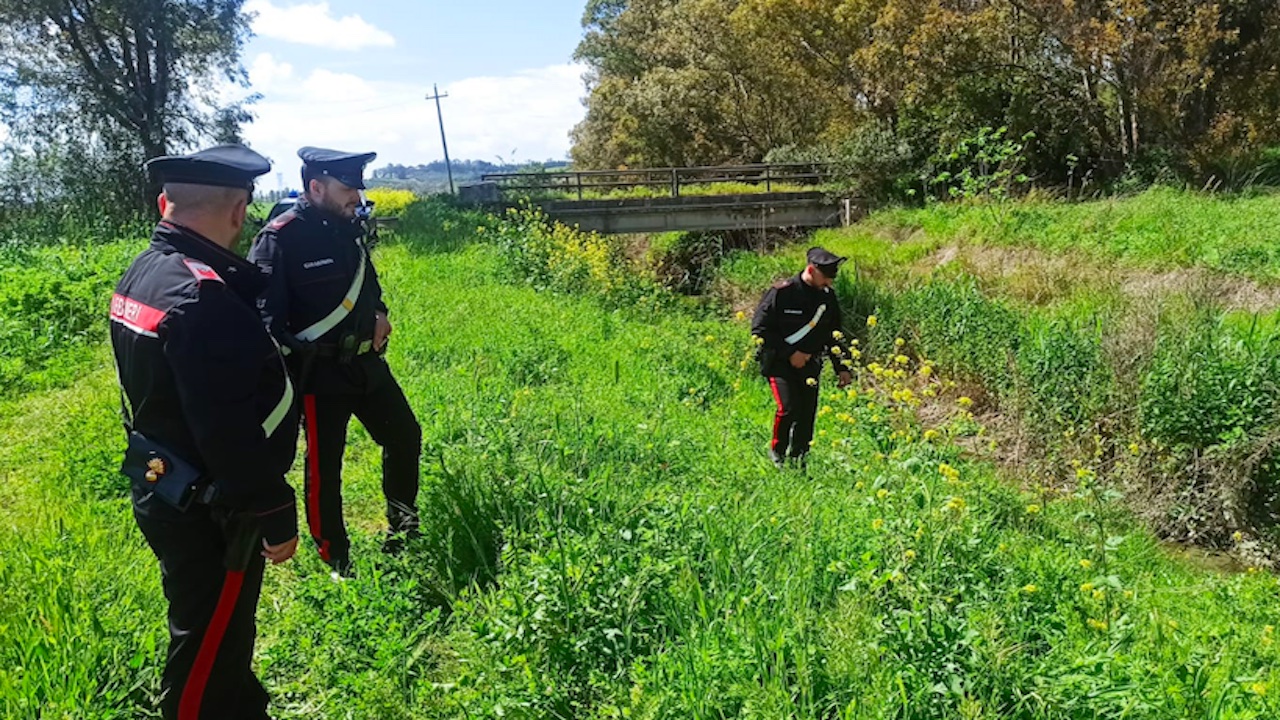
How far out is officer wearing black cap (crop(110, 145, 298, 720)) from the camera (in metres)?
2.12

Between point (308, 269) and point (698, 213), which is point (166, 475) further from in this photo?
point (698, 213)

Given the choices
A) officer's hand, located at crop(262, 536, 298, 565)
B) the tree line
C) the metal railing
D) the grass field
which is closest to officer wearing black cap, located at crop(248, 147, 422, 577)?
the grass field

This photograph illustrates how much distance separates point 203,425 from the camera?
213cm

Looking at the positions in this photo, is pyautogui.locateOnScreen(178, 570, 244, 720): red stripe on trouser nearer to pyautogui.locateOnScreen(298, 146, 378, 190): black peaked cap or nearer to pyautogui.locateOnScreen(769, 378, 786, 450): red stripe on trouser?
pyautogui.locateOnScreen(298, 146, 378, 190): black peaked cap

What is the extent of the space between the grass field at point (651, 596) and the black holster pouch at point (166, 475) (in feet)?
2.52

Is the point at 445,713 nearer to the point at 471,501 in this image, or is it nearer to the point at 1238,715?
the point at 471,501

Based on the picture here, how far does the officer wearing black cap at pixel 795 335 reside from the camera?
18.6ft

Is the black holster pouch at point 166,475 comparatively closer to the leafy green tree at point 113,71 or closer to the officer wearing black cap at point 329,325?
the officer wearing black cap at point 329,325

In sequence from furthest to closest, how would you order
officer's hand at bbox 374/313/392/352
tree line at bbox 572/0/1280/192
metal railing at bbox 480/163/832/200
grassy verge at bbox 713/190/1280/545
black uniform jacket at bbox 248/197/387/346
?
metal railing at bbox 480/163/832/200
tree line at bbox 572/0/1280/192
grassy verge at bbox 713/190/1280/545
officer's hand at bbox 374/313/392/352
black uniform jacket at bbox 248/197/387/346

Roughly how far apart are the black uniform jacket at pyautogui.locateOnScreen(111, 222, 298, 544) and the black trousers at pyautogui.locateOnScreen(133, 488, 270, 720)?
153 mm

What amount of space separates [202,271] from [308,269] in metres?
1.20

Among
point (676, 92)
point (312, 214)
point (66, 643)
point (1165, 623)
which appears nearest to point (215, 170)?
point (312, 214)

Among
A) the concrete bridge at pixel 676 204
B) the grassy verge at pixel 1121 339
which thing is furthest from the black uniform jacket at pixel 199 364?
the concrete bridge at pixel 676 204

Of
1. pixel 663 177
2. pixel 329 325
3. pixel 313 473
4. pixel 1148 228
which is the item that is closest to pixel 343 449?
pixel 313 473
